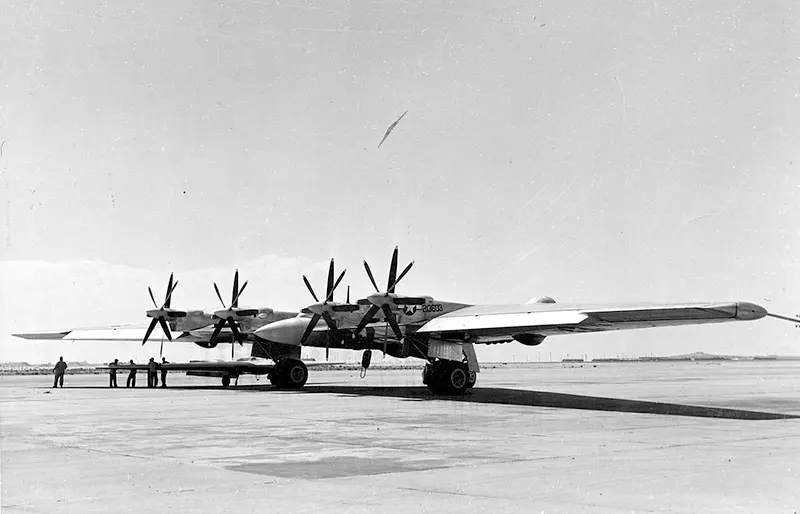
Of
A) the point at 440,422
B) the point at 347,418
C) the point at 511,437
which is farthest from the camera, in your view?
the point at 347,418

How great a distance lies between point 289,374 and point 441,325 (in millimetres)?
11637

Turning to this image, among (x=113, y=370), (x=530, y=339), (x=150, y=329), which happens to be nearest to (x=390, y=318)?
(x=530, y=339)

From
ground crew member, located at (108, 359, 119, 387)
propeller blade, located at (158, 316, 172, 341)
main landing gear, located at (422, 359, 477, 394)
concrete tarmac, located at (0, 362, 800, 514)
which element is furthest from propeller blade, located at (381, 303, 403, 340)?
ground crew member, located at (108, 359, 119, 387)

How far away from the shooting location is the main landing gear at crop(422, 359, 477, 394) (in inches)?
1211

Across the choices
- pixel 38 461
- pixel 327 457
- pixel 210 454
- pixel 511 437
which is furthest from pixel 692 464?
pixel 38 461

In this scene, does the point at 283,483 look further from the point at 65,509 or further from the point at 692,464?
the point at 692,464

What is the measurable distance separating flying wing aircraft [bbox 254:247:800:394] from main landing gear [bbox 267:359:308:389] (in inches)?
112

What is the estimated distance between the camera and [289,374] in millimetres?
37938

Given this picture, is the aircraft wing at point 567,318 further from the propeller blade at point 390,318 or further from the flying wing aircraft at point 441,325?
the propeller blade at point 390,318

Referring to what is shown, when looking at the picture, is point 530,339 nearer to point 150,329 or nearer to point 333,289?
point 333,289

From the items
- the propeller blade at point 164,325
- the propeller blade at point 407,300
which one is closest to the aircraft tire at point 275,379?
the propeller blade at point 164,325

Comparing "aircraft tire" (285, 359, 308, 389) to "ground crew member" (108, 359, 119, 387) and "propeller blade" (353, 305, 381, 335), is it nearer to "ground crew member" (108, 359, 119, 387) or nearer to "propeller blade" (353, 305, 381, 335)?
"propeller blade" (353, 305, 381, 335)

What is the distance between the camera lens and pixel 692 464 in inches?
448

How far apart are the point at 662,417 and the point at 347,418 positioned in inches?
312
